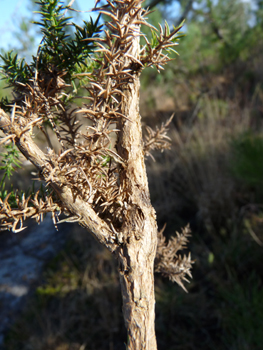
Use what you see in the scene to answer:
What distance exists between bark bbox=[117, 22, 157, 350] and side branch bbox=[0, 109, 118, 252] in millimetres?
25

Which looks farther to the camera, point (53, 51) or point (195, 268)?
point (195, 268)

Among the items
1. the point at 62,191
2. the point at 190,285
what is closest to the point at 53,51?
the point at 62,191

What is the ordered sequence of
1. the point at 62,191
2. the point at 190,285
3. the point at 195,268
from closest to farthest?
the point at 62,191, the point at 190,285, the point at 195,268

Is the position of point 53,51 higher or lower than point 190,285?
higher

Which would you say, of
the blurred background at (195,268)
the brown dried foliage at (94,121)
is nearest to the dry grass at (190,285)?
the blurred background at (195,268)

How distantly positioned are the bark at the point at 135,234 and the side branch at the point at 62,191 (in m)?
0.02

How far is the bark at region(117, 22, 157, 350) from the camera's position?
0.99 feet

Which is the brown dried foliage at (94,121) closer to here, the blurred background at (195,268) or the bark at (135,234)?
the bark at (135,234)

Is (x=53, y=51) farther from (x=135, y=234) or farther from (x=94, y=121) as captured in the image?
(x=135, y=234)

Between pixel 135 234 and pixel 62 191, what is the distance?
97 millimetres

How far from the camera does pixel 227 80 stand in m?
3.96

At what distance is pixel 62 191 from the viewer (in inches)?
10.5

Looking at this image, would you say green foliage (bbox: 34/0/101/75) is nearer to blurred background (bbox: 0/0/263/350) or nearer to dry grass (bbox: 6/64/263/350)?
blurred background (bbox: 0/0/263/350)

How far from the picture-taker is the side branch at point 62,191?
0.81 feet
